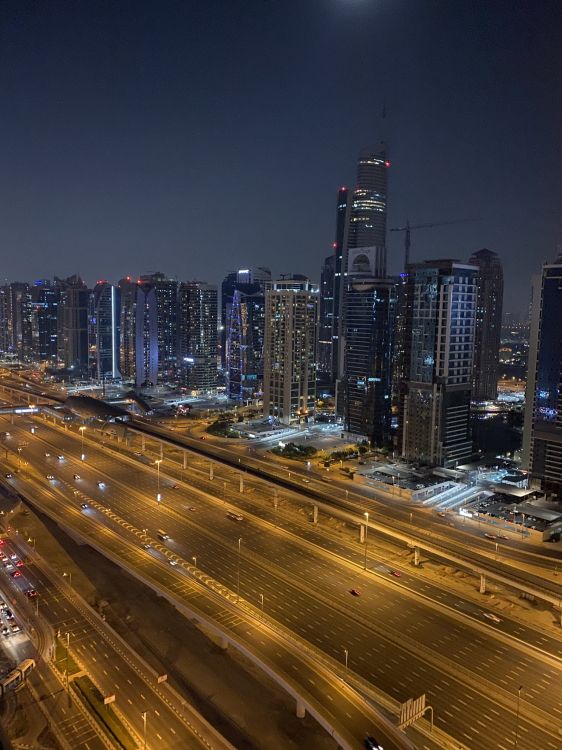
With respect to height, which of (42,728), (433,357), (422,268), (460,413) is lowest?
(42,728)

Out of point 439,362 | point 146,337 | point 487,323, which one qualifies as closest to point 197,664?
point 439,362

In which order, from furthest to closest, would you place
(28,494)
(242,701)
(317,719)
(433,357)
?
(433,357)
(28,494)
(242,701)
(317,719)

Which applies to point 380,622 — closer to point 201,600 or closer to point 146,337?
point 201,600

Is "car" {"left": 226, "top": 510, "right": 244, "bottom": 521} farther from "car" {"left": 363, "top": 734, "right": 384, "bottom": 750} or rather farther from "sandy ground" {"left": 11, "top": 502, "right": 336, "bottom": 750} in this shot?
"car" {"left": 363, "top": 734, "right": 384, "bottom": 750}

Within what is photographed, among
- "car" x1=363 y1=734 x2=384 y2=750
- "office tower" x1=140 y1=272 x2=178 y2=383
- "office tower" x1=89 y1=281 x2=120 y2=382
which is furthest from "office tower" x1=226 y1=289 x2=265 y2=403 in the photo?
"car" x1=363 y1=734 x2=384 y2=750

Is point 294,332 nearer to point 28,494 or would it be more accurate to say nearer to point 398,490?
point 398,490

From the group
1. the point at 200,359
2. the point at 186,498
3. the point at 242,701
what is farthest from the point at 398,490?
the point at 200,359
